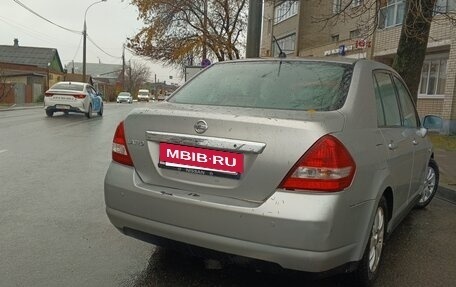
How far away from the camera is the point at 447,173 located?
8086 millimetres

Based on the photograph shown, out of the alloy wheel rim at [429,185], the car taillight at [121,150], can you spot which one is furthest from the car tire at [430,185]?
the car taillight at [121,150]

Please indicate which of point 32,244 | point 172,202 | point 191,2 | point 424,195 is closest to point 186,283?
point 172,202

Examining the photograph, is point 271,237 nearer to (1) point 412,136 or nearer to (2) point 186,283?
(2) point 186,283

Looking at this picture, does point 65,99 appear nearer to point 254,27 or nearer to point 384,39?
point 254,27

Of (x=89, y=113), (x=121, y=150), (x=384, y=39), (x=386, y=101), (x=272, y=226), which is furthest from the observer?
(x=384, y=39)

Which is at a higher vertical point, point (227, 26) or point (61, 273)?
point (227, 26)

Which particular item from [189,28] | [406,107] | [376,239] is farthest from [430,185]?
[189,28]

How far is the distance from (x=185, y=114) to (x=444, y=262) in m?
2.56

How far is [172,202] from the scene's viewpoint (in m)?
Answer: 2.91

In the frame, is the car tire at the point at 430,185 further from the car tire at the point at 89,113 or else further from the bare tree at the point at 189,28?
the bare tree at the point at 189,28

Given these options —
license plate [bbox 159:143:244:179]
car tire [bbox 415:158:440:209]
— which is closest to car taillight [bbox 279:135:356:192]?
license plate [bbox 159:143:244:179]

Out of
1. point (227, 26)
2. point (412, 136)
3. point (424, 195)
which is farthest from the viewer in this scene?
point (227, 26)

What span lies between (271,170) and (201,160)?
0.45 m

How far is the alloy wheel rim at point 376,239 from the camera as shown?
3.27 meters
